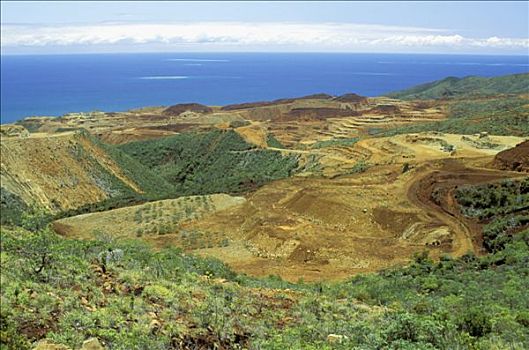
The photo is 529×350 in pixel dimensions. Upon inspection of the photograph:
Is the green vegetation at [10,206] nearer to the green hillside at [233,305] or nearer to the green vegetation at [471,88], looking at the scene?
the green hillside at [233,305]

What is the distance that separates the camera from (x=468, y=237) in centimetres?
2230

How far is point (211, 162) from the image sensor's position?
159ft

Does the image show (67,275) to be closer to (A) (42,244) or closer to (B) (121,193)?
(A) (42,244)

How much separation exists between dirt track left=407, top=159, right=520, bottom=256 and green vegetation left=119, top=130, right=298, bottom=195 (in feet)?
35.9

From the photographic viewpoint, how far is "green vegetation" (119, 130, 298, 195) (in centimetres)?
3875

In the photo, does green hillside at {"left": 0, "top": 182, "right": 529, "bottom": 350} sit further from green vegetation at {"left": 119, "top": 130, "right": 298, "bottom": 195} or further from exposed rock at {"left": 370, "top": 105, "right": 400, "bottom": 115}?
exposed rock at {"left": 370, "top": 105, "right": 400, "bottom": 115}

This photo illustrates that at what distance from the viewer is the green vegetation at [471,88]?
9831 cm

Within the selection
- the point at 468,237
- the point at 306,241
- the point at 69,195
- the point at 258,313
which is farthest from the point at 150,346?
the point at 69,195

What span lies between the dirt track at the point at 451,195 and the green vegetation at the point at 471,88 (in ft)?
227

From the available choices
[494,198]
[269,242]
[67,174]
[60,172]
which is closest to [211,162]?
[67,174]

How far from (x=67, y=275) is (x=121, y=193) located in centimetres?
2868

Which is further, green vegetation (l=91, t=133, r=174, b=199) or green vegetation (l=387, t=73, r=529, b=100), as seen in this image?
green vegetation (l=387, t=73, r=529, b=100)

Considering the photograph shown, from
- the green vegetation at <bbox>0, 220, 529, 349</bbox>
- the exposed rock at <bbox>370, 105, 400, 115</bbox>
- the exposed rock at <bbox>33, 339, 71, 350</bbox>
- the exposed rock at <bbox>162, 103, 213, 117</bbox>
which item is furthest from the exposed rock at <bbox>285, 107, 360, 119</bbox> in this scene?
the exposed rock at <bbox>33, 339, 71, 350</bbox>

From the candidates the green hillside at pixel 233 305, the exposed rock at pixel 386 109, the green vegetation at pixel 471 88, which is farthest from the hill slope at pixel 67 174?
the green vegetation at pixel 471 88
